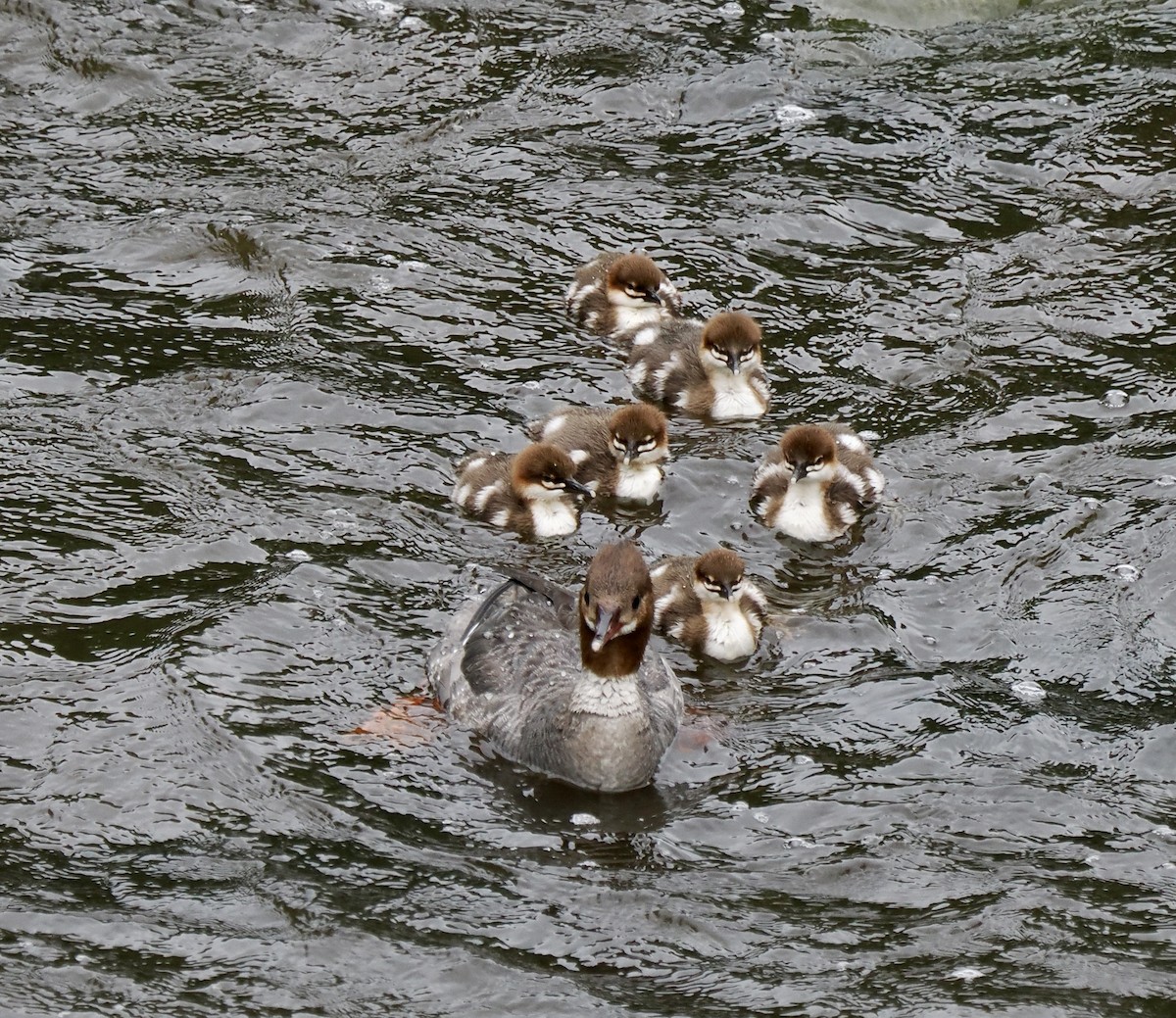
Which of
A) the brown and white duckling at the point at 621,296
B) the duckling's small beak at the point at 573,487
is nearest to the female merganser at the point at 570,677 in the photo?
the duckling's small beak at the point at 573,487

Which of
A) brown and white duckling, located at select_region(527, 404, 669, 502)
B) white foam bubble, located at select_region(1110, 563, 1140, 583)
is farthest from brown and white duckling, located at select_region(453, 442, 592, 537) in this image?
white foam bubble, located at select_region(1110, 563, 1140, 583)

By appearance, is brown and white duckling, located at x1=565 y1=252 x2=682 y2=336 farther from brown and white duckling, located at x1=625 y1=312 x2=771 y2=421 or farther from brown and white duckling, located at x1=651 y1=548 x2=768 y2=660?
brown and white duckling, located at x1=651 y1=548 x2=768 y2=660

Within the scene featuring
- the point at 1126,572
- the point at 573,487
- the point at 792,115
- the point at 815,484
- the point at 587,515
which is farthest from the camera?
the point at 792,115

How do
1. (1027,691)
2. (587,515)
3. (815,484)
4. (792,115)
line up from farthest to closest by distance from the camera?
(792,115) → (587,515) → (815,484) → (1027,691)

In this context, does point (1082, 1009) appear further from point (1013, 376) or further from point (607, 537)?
point (1013, 376)

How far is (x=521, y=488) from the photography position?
740 cm

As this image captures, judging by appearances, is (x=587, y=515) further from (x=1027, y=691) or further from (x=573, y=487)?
(x=1027, y=691)

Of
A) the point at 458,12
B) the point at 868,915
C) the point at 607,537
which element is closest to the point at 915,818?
the point at 868,915

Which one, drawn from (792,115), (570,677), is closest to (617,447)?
(570,677)

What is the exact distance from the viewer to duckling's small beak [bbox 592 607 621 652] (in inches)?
230

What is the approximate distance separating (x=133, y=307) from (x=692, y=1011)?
17.1ft

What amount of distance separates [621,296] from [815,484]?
1.86 m

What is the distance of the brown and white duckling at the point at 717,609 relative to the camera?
6.71m

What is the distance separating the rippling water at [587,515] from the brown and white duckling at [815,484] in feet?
0.53
